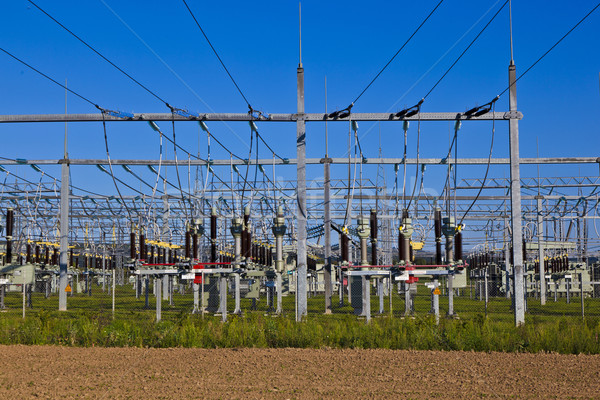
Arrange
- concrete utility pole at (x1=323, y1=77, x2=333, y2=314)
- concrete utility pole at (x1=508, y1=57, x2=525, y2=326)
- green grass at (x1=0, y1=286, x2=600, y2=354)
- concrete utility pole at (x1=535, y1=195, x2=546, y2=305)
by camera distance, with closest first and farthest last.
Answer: green grass at (x1=0, y1=286, x2=600, y2=354) → concrete utility pole at (x1=508, y1=57, x2=525, y2=326) → concrete utility pole at (x1=323, y1=77, x2=333, y2=314) → concrete utility pole at (x1=535, y1=195, x2=546, y2=305)

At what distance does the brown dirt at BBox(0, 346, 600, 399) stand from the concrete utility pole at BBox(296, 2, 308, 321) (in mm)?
2757

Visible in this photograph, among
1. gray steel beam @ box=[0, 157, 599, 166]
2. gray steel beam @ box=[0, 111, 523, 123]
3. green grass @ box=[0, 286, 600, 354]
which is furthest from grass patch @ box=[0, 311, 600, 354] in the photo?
gray steel beam @ box=[0, 157, 599, 166]

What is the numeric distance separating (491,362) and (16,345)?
7549mm

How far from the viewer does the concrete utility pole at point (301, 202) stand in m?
12.9

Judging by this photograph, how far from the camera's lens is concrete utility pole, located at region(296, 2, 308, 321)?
12867 millimetres

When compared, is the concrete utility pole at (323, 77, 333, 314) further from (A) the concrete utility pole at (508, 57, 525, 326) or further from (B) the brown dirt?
(B) the brown dirt

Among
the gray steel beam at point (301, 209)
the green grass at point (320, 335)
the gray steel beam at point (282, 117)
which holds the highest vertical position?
the gray steel beam at point (282, 117)

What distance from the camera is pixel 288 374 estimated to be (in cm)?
799

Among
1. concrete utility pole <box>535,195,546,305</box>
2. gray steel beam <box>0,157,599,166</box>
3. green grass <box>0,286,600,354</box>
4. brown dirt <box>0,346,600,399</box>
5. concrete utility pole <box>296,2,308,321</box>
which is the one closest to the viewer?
brown dirt <box>0,346,600,399</box>

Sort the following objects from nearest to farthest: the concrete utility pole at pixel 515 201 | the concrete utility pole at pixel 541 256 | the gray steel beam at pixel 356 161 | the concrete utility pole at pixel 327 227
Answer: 1. the concrete utility pole at pixel 515 201
2. the concrete utility pole at pixel 327 227
3. the gray steel beam at pixel 356 161
4. the concrete utility pole at pixel 541 256

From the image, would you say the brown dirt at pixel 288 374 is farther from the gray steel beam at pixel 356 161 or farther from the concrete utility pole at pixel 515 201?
the gray steel beam at pixel 356 161

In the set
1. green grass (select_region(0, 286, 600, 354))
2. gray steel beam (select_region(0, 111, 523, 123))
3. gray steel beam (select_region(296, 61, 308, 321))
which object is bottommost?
green grass (select_region(0, 286, 600, 354))

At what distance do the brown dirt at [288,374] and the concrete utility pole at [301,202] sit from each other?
276 centimetres

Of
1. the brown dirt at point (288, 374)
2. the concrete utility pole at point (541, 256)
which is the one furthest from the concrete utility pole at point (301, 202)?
the concrete utility pole at point (541, 256)
